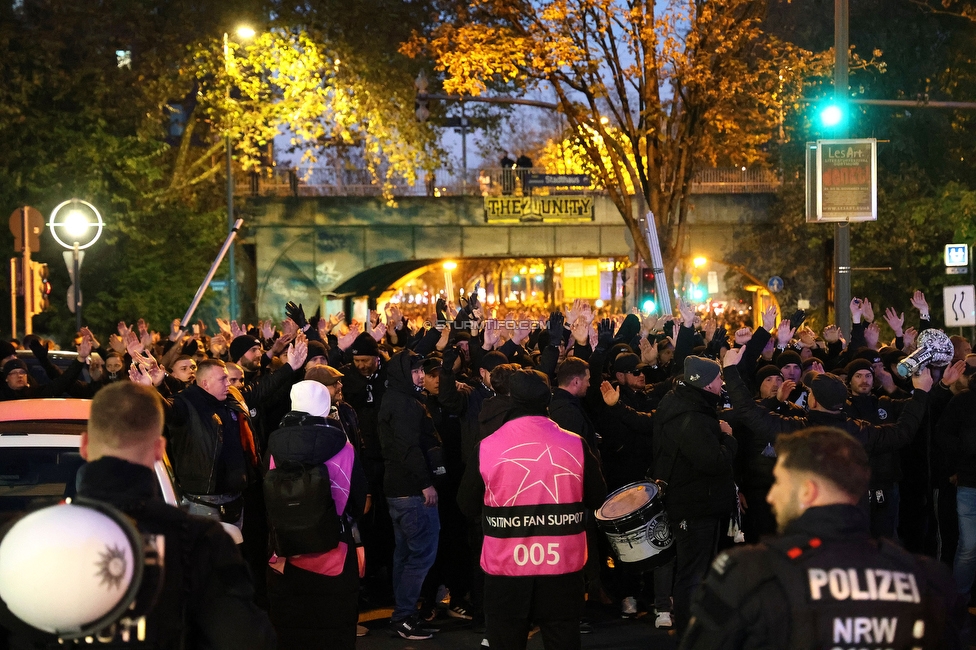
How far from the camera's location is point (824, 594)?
10.0ft

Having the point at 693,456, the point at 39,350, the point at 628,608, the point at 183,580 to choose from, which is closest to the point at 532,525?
the point at 693,456

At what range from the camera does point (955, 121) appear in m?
25.4

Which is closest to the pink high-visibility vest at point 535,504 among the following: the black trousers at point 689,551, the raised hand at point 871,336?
the black trousers at point 689,551

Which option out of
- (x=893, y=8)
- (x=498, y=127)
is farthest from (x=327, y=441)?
(x=498, y=127)

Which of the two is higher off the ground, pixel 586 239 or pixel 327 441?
pixel 586 239

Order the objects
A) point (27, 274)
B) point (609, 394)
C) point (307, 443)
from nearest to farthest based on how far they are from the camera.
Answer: point (307, 443) < point (609, 394) < point (27, 274)

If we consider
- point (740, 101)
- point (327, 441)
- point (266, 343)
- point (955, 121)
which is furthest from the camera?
point (955, 121)

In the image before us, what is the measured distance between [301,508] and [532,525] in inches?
44.6

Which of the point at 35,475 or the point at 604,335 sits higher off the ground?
the point at 604,335

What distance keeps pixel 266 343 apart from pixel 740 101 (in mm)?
12036

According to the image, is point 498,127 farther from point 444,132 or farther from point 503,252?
point 503,252

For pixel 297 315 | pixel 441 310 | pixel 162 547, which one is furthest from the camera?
pixel 441 310

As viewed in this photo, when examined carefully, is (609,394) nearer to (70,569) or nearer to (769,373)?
(769,373)

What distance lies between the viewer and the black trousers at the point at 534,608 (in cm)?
563
